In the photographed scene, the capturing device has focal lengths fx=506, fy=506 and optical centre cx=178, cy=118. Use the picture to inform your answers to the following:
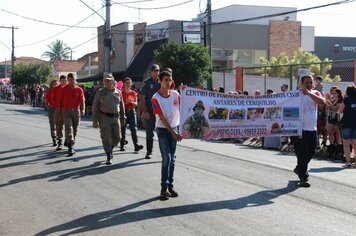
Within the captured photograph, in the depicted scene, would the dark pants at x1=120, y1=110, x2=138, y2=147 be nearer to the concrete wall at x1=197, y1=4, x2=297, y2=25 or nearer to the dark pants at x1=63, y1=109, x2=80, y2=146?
the dark pants at x1=63, y1=109, x2=80, y2=146

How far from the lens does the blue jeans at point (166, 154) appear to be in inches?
294

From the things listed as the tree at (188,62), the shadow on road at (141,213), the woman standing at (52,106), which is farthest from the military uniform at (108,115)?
the tree at (188,62)

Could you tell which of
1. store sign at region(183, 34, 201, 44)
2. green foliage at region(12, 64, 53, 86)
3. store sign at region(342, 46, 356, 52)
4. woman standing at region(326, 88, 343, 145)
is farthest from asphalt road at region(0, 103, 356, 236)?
green foliage at region(12, 64, 53, 86)

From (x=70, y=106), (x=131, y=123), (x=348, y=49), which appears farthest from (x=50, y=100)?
(x=348, y=49)

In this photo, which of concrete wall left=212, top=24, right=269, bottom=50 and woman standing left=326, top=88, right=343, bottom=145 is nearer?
woman standing left=326, top=88, right=343, bottom=145

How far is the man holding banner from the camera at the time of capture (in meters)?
8.53

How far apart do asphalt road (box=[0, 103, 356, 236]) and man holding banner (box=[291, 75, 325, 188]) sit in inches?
13.7

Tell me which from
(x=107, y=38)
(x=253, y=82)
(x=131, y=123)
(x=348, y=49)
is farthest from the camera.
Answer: (x=348, y=49)

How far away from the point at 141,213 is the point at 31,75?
55992 mm

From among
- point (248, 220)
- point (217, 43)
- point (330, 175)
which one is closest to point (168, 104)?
point (248, 220)

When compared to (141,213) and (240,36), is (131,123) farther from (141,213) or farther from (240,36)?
(240,36)

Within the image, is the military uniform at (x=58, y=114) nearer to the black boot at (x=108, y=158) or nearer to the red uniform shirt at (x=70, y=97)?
the red uniform shirt at (x=70, y=97)

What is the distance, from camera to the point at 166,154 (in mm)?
7520

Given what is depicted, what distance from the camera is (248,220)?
20.9 feet
